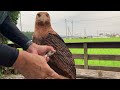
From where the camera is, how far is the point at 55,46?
196 centimetres

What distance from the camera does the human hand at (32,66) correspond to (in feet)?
2.71

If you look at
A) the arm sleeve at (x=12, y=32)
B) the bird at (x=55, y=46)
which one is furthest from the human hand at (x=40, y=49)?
the bird at (x=55, y=46)

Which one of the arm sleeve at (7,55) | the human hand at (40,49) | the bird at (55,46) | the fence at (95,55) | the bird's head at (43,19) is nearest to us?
the arm sleeve at (7,55)

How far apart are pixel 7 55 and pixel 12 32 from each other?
1.86 feet

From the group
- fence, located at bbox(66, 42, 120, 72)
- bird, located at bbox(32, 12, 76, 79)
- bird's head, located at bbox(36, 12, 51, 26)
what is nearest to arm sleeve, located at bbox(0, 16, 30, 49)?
bird, located at bbox(32, 12, 76, 79)

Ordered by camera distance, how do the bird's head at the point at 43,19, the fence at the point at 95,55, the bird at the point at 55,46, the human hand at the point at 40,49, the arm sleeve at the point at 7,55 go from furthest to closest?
the fence at the point at 95,55, the bird's head at the point at 43,19, the bird at the point at 55,46, the human hand at the point at 40,49, the arm sleeve at the point at 7,55

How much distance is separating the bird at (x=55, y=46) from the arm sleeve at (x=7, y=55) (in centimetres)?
92

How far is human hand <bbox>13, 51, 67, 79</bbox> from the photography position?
83 cm

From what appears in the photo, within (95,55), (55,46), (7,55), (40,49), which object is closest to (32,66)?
(7,55)

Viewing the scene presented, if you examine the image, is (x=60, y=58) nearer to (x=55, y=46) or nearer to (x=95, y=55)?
(x=55, y=46)

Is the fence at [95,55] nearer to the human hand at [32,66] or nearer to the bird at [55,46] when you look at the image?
the bird at [55,46]

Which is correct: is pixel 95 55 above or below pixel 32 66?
below

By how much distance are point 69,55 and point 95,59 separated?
4476mm
